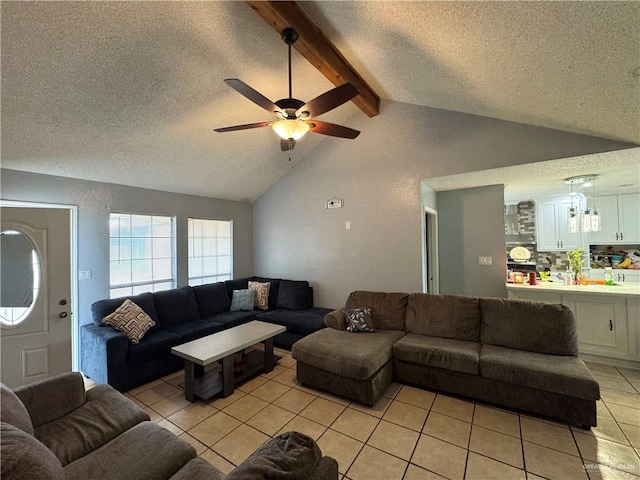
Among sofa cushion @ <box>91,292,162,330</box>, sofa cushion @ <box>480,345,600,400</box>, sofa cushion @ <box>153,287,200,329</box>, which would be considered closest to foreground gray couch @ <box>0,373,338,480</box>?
sofa cushion @ <box>91,292,162,330</box>

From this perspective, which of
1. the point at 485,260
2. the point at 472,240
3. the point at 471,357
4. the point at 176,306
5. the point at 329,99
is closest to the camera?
the point at 329,99

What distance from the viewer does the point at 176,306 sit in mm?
3812

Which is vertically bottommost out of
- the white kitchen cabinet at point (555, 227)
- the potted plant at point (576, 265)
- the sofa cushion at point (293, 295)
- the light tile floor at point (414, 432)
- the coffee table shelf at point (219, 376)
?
the light tile floor at point (414, 432)

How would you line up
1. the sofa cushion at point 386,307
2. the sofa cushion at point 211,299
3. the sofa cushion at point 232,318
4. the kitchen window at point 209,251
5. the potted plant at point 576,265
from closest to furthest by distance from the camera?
1. the sofa cushion at point 386,307
2. the potted plant at point 576,265
3. the sofa cushion at point 232,318
4. the sofa cushion at point 211,299
5. the kitchen window at point 209,251

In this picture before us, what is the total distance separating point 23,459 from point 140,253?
3537 millimetres

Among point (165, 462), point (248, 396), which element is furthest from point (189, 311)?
point (165, 462)

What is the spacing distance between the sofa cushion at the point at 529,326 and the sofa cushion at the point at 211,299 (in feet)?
12.0

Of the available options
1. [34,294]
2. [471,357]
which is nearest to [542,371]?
[471,357]

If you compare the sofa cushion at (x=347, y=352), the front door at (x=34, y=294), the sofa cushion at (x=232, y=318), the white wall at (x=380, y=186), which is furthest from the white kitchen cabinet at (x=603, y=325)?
the front door at (x=34, y=294)

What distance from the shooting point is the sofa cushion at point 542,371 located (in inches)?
83.4

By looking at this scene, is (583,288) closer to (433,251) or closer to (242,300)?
(433,251)

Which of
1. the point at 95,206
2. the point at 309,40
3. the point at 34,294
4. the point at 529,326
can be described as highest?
the point at 309,40

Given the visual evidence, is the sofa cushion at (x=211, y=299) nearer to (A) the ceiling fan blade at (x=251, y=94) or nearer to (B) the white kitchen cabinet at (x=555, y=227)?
(A) the ceiling fan blade at (x=251, y=94)

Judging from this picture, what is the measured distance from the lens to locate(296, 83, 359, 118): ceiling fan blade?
1.89 meters
